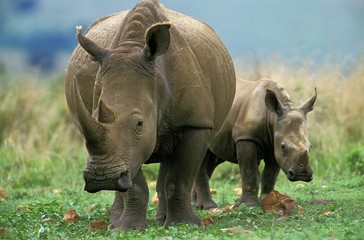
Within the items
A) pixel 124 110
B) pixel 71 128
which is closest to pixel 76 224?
pixel 124 110

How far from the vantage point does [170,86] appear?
7707mm

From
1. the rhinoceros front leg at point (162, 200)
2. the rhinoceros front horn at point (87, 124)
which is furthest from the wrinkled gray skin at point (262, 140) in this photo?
the rhinoceros front horn at point (87, 124)

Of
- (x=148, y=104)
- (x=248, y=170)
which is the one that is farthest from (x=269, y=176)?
(x=148, y=104)

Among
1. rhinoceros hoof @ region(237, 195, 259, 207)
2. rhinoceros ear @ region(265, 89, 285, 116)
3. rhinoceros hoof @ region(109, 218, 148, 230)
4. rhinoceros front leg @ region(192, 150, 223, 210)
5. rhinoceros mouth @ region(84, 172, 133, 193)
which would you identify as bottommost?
rhinoceros front leg @ region(192, 150, 223, 210)

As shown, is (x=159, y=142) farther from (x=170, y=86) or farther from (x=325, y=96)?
(x=325, y=96)

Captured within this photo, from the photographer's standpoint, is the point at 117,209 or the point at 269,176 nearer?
the point at 117,209

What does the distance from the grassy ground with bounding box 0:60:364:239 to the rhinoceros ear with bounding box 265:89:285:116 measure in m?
1.03

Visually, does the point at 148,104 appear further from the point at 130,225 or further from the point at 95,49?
the point at 130,225

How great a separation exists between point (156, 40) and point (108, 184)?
131 centimetres

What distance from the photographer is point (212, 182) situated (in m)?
13.8

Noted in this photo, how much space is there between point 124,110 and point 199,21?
2.64 meters

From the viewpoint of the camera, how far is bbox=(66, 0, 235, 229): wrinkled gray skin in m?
6.84

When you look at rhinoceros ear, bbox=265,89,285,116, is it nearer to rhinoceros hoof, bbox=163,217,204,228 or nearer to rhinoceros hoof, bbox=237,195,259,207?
rhinoceros hoof, bbox=237,195,259,207

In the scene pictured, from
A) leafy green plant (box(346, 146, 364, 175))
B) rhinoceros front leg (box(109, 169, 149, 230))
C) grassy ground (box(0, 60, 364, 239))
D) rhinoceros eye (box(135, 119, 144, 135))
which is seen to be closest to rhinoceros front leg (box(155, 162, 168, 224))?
grassy ground (box(0, 60, 364, 239))
